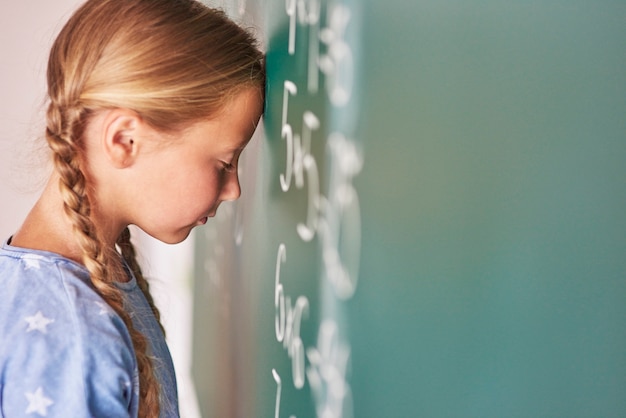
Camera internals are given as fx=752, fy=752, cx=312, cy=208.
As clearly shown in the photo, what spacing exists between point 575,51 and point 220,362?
127 centimetres

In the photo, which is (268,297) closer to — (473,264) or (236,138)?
(236,138)

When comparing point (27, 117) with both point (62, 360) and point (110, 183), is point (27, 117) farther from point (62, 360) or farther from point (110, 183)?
point (62, 360)

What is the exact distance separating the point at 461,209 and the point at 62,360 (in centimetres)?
48

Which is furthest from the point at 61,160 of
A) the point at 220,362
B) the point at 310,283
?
the point at 220,362

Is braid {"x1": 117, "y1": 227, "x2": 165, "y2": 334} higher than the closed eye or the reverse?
the reverse

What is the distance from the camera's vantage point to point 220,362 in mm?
1496

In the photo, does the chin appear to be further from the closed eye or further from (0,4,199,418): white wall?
(0,4,199,418): white wall

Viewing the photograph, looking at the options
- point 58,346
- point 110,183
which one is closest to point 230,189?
point 110,183

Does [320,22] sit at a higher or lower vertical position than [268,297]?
higher

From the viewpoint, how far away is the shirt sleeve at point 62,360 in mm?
718

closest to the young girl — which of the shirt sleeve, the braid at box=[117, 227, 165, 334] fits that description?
the shirt sleeve

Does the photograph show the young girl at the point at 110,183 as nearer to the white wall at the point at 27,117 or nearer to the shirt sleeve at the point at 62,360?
the shirt sleeve at the point at 62,360

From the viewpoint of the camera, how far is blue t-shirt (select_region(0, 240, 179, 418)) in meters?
0.72

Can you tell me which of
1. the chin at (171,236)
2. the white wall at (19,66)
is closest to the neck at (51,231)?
the chin at (171,236)
